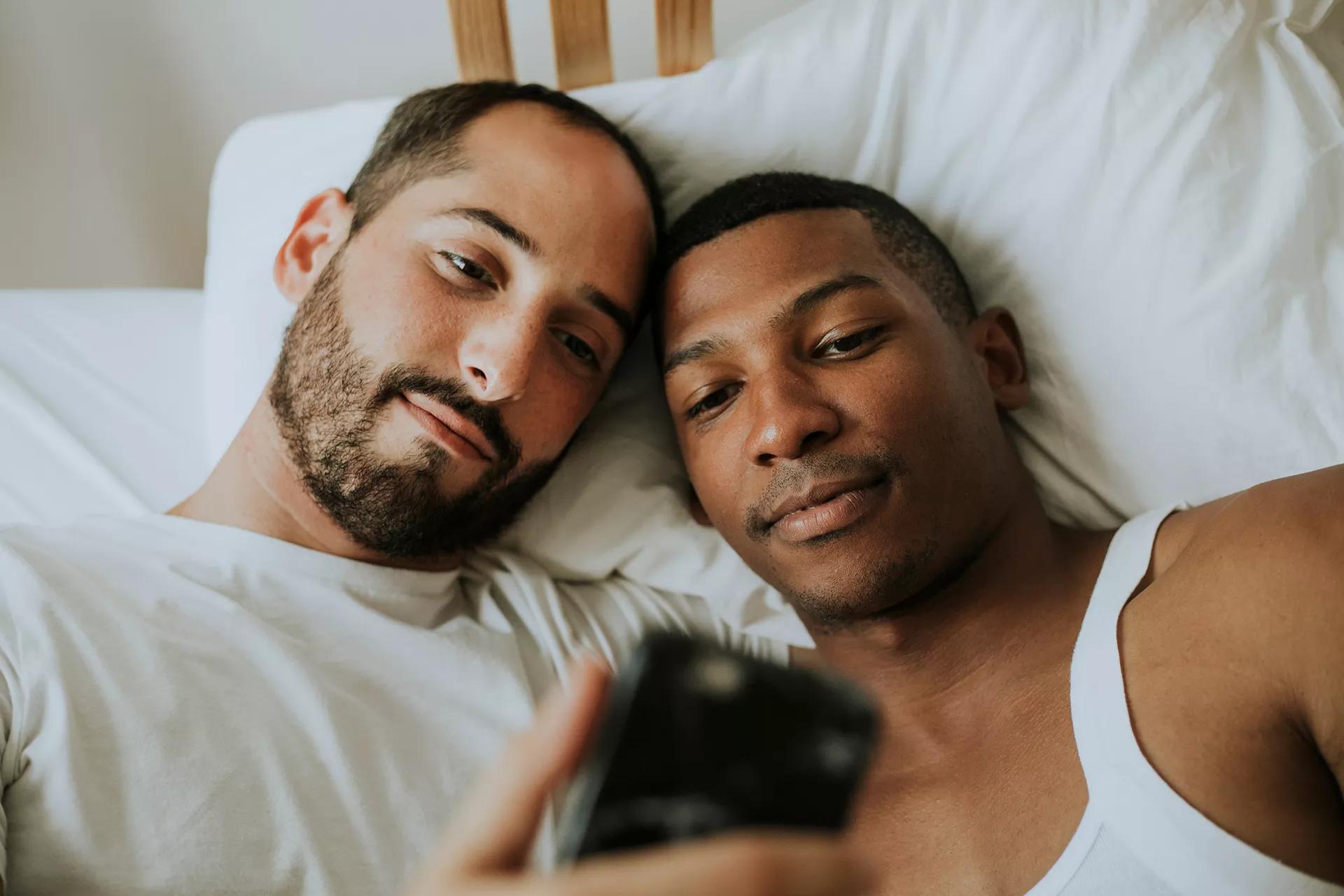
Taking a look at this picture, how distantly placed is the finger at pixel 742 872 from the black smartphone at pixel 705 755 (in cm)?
12

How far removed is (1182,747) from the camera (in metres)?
0.70

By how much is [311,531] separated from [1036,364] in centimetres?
83

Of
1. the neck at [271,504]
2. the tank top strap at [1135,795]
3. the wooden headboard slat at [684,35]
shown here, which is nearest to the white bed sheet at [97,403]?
the neck at [271,504]

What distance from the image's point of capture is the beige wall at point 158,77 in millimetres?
1395

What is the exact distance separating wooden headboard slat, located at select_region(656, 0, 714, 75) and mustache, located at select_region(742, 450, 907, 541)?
67cm

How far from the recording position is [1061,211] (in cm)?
102

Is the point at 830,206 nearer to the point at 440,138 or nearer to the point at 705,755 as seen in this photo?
the point at 440,138

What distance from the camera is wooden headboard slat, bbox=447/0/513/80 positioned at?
1.19 meters

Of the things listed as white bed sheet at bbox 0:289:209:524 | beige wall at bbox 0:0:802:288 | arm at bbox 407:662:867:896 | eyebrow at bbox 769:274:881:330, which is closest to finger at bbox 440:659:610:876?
arm at bbox 407:662:867:896

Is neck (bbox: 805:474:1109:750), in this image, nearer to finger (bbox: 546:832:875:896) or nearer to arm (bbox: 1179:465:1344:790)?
arm (bbox: 1179:465:1344:790)

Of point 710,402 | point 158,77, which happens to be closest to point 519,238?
point 710,402

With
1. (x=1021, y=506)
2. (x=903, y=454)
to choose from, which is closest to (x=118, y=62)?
(x=903, y=454)

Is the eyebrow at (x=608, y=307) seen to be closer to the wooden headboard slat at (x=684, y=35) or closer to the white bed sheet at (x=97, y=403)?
the wooden headboard slat at (x=684, y=35)

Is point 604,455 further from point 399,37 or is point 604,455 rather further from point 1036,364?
point 399,37
